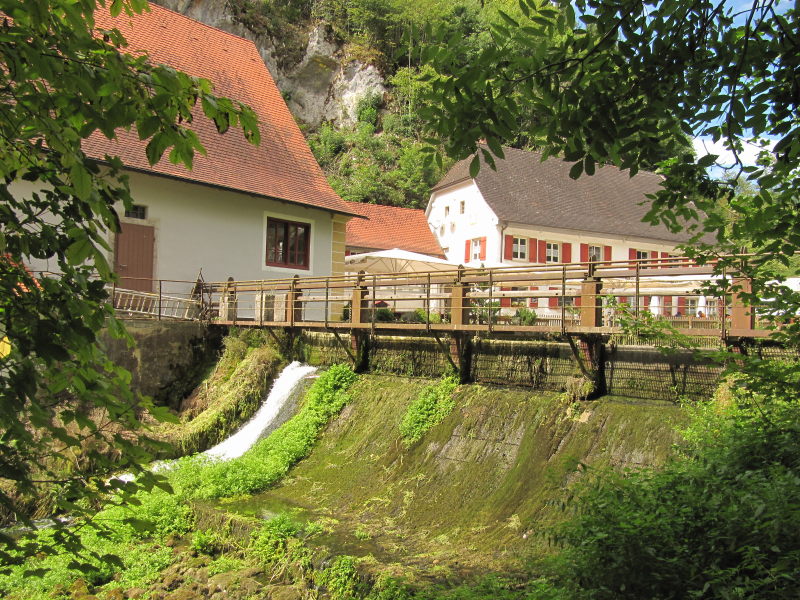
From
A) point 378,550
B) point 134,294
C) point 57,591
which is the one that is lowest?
point 57,591

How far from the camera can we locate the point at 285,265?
2103cm

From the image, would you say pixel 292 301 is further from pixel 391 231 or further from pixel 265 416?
pixel 391 231

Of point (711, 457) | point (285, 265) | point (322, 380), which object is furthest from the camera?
point (285, 265)

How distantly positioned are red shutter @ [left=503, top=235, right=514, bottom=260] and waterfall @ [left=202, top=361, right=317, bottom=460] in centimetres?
1818

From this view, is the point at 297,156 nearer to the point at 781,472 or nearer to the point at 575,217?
the point at 575,217

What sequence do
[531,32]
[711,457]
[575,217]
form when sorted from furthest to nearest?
[575,217]
[711,457]
[531,32]

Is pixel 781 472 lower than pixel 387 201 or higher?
lower

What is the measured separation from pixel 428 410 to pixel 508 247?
21.5m

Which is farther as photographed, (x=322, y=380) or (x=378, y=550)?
(x=322, y=380)


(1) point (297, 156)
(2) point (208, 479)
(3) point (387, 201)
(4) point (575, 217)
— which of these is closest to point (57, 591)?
(2) point (208, 479)

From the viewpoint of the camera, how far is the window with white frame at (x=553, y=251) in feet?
107

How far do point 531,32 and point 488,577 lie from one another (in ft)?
17.1

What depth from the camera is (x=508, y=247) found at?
1262 inches

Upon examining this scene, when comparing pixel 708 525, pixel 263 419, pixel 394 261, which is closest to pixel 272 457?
pixel 263 419
